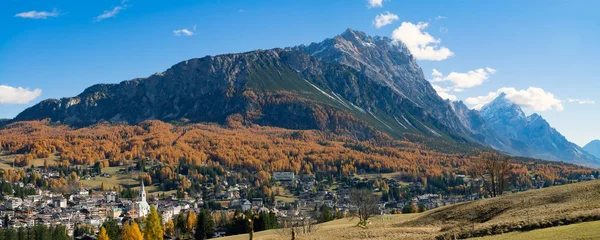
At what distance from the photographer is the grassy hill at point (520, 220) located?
3769 centimetres

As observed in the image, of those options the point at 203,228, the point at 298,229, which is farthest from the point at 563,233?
the point at 203,228

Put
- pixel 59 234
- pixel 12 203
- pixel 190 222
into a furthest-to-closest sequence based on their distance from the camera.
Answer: pixel 12 203 < pixel 190 222 < pixel 59 234

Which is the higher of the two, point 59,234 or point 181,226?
point 59,234

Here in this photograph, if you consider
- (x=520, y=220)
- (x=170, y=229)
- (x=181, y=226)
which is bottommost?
(x=170, y=229)

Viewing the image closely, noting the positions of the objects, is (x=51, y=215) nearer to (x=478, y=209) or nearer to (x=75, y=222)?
(x=75, y=222)

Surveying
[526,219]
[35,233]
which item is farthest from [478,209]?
[35,233]

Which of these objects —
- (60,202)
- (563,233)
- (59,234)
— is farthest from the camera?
(60,202)

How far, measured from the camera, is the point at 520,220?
143 feet

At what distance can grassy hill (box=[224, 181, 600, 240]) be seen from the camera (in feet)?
124

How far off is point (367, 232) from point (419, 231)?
6.53m

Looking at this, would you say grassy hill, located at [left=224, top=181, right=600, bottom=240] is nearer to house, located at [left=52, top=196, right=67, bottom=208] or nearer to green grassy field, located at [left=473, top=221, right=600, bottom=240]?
green grassy field, located at [left=473, top=221, right=600, bottom=240]

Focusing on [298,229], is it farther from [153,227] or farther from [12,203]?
[12,203]

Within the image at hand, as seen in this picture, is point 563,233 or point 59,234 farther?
point 59,234

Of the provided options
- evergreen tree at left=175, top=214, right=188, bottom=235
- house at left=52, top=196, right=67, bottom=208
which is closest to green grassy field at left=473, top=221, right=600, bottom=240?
evergreen tree at left=175, top=214, right=188, bottom=235
